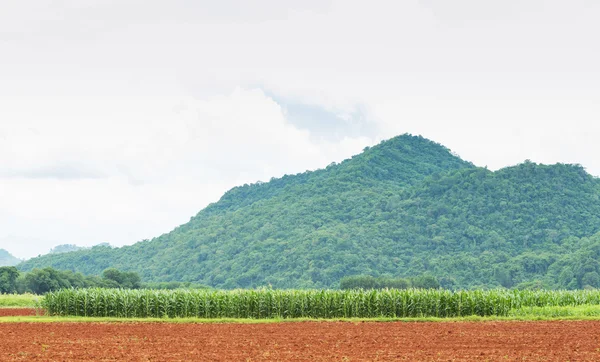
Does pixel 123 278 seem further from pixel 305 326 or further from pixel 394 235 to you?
pixel 305 326

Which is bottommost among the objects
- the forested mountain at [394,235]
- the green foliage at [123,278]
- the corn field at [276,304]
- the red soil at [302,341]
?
the red soil at [302,341]

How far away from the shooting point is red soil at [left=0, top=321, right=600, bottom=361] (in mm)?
19250

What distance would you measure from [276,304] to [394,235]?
7742cm

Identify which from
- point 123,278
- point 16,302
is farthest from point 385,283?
point 16,302

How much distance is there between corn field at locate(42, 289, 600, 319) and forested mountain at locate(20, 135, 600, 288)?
52.0 m

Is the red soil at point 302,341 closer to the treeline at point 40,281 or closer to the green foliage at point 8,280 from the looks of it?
the treeline at point 40,281

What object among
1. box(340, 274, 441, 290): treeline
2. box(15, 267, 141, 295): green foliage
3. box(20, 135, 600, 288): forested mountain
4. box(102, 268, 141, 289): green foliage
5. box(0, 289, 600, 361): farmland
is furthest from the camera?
box(20, 135, 600, 288): forested mountain

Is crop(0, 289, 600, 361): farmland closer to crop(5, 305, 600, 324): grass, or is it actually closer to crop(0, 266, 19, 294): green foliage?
crop(5, 305, 600, 324): grass

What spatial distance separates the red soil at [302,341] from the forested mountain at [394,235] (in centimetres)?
5983

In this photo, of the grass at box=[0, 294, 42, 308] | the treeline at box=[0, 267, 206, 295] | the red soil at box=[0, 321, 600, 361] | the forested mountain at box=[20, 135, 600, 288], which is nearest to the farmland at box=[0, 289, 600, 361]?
the red soil at box=[0, 321, 600, 361]

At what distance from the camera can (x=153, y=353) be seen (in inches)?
Answer: 776

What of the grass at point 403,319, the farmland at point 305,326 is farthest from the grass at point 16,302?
the grass at point 403,319

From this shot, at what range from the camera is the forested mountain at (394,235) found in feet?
313

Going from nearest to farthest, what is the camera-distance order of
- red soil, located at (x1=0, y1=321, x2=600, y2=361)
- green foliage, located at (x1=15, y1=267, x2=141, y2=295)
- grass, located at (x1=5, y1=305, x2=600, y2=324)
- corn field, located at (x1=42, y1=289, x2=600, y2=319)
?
1. red soil, located at (x1=0, y1=321, x2=600, y2=361)
2. grass, located at (x1=5, y1=305, x2=600, y2=324)
3. corn field, located at (x1=42, y1=289, x2=600, y2=319)
4. green foliage, located at (x1=15, y1=267, x2=141, y2=295)
